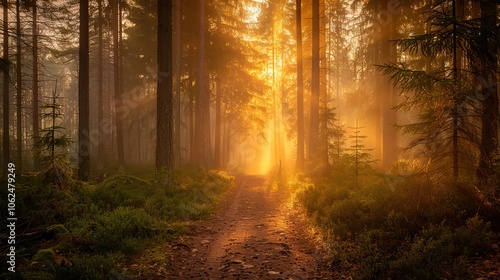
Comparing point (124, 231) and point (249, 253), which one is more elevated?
point (124, 231)

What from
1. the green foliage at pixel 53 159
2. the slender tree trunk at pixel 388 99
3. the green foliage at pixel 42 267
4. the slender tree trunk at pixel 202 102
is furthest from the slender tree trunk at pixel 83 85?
the slender tree trunk at pixel 388 99

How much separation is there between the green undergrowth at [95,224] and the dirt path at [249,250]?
0.75 meters

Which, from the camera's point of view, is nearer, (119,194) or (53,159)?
(53,159)

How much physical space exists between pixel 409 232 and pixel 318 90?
10873mm

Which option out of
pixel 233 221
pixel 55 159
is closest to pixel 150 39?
pixel 55 159

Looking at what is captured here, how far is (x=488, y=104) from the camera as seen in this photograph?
24.7 ft

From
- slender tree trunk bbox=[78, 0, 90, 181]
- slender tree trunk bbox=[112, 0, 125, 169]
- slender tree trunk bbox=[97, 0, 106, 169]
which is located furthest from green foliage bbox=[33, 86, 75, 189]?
slender tree trunk bbox=[97, 0, 106, 169]

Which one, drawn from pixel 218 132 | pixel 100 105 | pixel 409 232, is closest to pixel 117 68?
pixel 100 105

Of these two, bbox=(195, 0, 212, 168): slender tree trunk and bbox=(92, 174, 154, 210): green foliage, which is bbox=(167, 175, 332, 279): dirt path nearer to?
bbox=(92, 174, 154, 210): green foliage

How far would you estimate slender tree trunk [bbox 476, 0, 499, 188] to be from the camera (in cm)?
645

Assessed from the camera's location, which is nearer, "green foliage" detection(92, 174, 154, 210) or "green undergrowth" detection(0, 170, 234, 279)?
"green undergrowth" detection(0, 170, 234, 279)

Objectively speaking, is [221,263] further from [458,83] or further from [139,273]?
[458,83]

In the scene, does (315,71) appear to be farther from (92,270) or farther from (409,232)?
(92,270)

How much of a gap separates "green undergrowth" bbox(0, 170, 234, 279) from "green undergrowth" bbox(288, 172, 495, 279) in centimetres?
424
